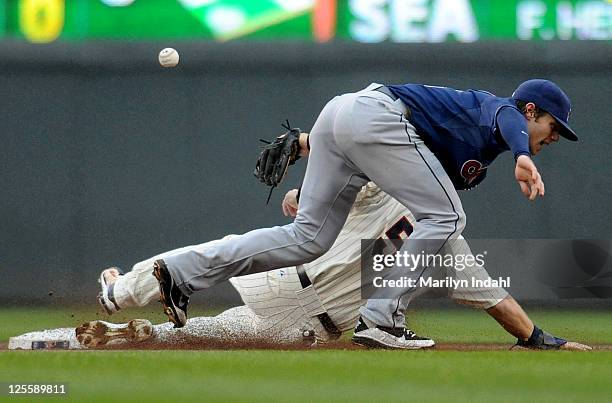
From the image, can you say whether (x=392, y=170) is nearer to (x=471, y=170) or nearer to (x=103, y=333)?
(x=471, y=170)

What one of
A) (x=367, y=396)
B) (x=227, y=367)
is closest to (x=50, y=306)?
(x=227, y=367)

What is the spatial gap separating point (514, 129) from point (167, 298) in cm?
145

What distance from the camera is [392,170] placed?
4.64m

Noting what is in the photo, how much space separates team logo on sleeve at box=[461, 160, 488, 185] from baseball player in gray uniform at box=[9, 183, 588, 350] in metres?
0.30

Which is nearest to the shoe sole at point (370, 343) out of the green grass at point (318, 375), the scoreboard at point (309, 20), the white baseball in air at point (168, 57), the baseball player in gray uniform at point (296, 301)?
the green grass at point (318, 375)

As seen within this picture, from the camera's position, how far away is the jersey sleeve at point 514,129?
14.6 ft

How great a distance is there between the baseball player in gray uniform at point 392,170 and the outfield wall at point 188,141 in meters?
4.19

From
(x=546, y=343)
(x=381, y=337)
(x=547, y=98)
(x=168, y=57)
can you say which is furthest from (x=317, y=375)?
(x=168, y=57)

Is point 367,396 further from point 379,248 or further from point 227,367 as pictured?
point 379,248

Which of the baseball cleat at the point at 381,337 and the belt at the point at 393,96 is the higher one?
the belt at the point at 393,96

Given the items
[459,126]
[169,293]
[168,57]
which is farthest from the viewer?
[168,57]

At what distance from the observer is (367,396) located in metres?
3.12

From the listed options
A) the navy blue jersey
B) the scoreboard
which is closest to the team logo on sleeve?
the navy blue jersey

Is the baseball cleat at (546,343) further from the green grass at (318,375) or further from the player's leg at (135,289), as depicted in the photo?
the player's leg at (135,289)
